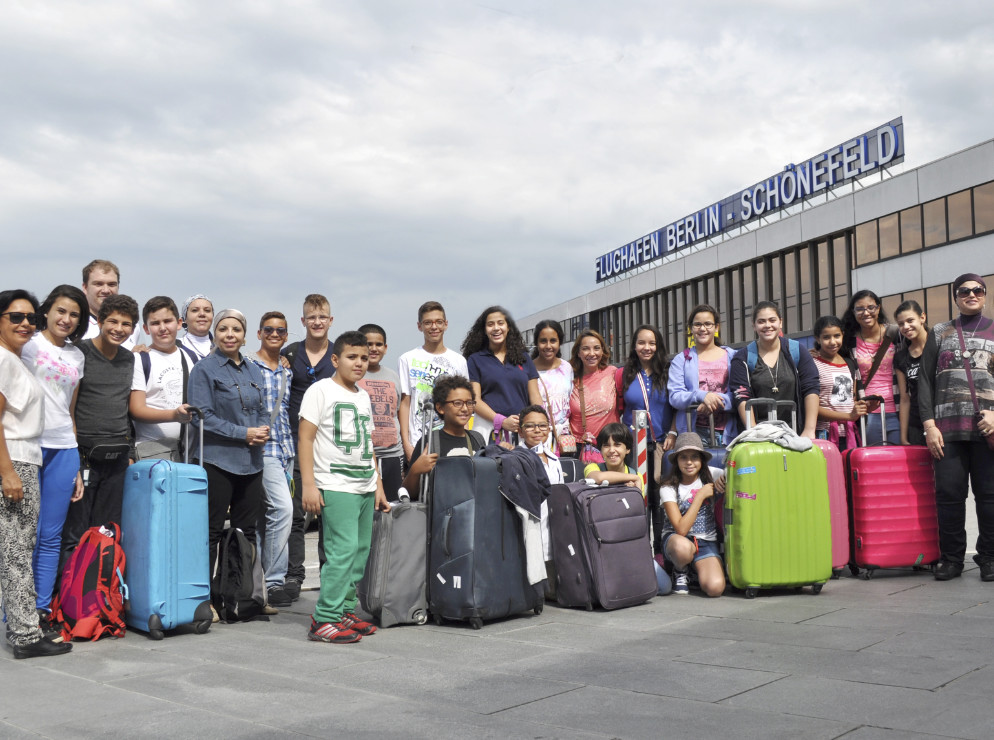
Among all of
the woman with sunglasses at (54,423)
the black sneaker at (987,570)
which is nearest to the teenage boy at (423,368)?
the woman with sunglasses at (54,423)

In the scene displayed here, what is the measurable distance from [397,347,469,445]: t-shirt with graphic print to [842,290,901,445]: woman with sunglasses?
3210 mm

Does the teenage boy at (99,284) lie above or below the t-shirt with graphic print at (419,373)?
above

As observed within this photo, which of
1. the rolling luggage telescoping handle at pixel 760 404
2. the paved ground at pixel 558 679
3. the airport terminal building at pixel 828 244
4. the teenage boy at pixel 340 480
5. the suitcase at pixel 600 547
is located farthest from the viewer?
the airport terminal building at pixel 828 244

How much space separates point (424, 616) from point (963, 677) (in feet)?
10.5

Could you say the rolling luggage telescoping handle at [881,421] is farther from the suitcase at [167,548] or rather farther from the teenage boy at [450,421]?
the suitcase at [167,548]

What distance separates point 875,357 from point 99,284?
6.03 metres

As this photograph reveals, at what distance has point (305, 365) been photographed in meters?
7.32

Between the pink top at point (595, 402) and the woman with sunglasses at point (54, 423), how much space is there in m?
4.05

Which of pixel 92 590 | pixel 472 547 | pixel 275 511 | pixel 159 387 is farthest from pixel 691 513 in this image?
pixel 92 590

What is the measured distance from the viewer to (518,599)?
6.18 metres

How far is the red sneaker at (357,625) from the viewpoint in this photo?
5.67m

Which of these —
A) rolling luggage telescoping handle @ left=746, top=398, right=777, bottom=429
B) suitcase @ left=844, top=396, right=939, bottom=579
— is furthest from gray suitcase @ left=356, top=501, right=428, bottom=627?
suitcase @ left=844, top=396, right=939, bottom=579

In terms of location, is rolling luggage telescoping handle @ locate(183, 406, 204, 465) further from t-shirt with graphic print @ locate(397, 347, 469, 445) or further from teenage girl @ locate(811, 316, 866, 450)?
teenage girl @ locate(811, 316, 866, 450)

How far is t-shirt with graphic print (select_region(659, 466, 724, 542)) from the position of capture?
7.12 m
